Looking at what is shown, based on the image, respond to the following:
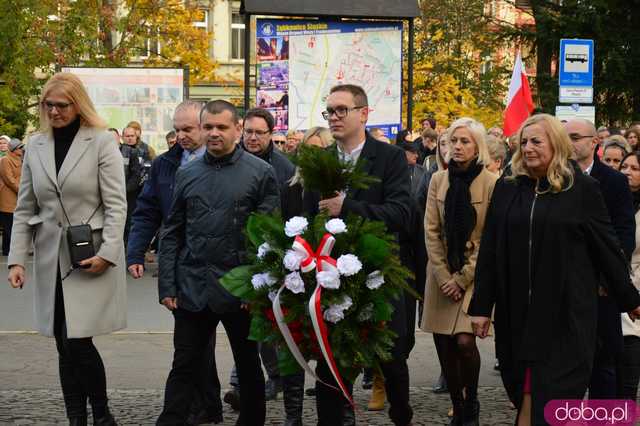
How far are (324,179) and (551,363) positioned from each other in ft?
4.79

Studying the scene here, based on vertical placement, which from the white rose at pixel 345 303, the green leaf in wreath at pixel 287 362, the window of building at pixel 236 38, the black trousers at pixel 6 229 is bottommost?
the black trousers at pixel 6 229

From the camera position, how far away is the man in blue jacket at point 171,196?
787cm

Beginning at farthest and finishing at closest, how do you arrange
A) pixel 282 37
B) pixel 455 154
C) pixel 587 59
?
pixel 282 37 → pixel 587 59 → pixel 455 154

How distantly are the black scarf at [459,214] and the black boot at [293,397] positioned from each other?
4.16ft

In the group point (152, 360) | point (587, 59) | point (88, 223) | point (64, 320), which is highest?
point (587, 59)

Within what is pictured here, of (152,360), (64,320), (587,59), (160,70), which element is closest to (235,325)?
(64,320)

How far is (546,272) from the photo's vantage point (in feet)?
19.9

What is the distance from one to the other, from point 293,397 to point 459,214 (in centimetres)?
156

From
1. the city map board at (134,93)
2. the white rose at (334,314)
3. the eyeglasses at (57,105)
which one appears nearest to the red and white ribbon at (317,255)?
the white rose at (334,314)

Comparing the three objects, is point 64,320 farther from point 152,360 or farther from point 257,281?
point 152,360

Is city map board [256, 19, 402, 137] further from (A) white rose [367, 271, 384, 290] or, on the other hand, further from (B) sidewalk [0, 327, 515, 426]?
(A) white rose [367, 271, 384, 290]

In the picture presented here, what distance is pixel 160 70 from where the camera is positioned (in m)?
21.3

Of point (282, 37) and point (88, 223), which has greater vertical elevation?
point (282, 37)

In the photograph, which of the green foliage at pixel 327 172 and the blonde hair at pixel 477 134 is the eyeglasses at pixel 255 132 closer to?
the blonde hair at pixel 477 134
